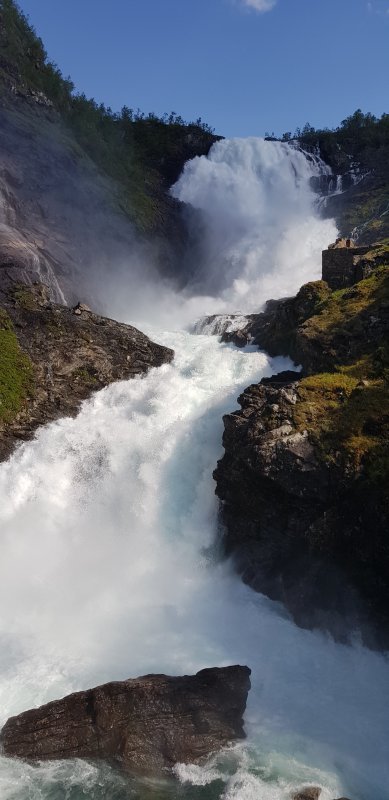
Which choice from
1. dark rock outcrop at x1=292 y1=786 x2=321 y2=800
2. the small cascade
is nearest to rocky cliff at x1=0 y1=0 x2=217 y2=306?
the small cascade

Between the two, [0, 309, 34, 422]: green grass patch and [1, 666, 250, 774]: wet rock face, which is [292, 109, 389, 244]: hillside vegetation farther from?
[1, 666, 250, 774]: wet rock face

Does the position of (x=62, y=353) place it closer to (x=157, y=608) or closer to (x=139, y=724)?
(x=157, y=608)

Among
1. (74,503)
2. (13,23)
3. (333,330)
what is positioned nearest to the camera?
(74,503)

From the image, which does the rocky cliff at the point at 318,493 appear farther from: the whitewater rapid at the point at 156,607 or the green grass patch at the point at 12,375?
the green grass patch at the point at 12,375

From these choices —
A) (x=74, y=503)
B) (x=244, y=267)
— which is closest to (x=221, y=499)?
(x=74, y=503)

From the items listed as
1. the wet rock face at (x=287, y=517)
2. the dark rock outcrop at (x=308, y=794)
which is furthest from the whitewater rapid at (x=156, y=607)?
→ the wet rock face at (x=287, y=517)

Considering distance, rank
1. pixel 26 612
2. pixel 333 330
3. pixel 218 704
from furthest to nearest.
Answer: pixel 333 330
pixel 26 612
pixel 218 704

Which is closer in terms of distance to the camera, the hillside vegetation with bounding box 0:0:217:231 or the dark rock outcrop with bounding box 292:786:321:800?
the dark rock outcrop with bounding box 292:786:321:800

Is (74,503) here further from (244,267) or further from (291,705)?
(244,267)
